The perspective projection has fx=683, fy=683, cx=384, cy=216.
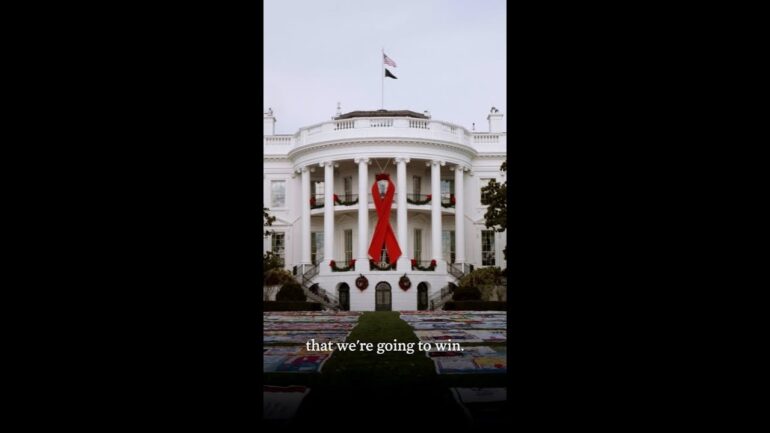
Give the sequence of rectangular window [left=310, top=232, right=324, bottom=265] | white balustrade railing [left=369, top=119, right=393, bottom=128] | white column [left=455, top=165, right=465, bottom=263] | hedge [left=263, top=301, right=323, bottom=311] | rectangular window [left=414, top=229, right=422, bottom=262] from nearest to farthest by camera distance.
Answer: hedge [left=263, top=301, right=323, bottom=311] → white balustrade railing [left=369, top=119, right=393, bottom=128] → white column [left=455, top=165, right=465, bottom=263] → rectangular window [left=414, top=229, right=422, bottom=262] → rectangular window [left=310, top=232, right=324, bottom=265]

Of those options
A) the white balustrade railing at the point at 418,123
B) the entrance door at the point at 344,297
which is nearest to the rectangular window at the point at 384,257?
the entrance door at the point at 344,297

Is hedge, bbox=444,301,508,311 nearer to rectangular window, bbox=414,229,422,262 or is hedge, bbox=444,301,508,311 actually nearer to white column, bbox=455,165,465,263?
white column, bbox=455,165,465,263

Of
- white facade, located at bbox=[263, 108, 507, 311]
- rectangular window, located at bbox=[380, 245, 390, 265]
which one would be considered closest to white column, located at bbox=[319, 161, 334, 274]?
white facade, located at bbox=[263, 108, 507, 311]

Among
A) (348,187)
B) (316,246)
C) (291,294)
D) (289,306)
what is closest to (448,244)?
(348,187)

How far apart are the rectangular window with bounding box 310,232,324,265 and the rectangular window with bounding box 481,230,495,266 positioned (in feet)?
27.6

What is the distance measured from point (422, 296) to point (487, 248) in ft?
17.8

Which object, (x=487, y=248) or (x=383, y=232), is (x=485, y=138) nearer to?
(x=487, y=248)

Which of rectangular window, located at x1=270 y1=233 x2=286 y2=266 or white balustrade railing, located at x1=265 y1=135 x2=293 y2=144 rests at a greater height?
white balustrade railing, located at x1=265 y1=135 x2=293 y2=144

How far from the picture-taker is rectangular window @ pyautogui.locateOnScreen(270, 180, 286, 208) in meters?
36.7

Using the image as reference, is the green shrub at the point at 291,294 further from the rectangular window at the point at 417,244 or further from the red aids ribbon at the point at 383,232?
the rectangular window at the point at 417,244

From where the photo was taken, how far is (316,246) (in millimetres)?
35625
